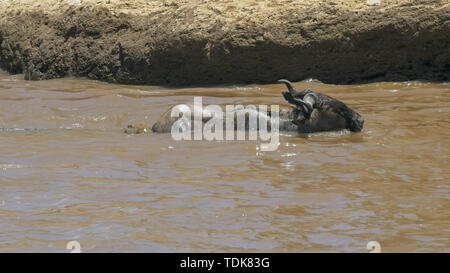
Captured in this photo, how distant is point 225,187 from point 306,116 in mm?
2731

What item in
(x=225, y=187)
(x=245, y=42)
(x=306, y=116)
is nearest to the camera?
(x=225, y=187)

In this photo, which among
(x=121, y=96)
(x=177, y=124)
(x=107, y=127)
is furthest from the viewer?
(x=121, y=96)

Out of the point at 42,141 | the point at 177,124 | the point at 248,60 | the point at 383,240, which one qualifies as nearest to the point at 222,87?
the point at 248,60

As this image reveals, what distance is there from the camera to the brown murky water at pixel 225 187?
462 centimetres

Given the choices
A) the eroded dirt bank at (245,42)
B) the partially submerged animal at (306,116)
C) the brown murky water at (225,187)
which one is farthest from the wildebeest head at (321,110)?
the eroded dirt bank at (245,42)

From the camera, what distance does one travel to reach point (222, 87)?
1177cm

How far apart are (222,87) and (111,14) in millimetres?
2513

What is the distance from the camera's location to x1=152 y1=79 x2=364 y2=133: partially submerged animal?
27.2 ft

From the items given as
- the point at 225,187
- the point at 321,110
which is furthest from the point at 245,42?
the point at 225,187

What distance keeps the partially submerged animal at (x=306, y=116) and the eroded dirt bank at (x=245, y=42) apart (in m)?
3.08

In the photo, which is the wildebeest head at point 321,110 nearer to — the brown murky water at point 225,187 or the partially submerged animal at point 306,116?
the partially submerged animal at point 306,116

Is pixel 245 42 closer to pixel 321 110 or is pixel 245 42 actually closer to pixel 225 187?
pixel 321 110

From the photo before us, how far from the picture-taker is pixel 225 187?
5855mm
